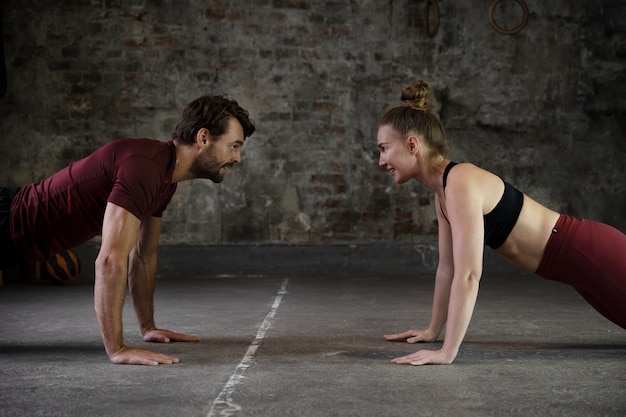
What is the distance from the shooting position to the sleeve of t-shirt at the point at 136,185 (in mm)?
3008

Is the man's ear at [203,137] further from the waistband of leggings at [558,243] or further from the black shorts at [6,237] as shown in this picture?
the waistband of leggings at [558,243]

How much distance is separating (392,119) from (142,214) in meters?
1.06

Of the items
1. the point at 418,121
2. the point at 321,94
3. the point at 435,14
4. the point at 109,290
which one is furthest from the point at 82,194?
the point at 435,14

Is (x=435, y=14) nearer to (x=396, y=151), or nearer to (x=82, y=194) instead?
(x=396, y=151)

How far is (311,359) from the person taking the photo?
126 inches

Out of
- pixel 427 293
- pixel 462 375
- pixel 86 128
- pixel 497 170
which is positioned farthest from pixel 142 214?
pixel 497 170

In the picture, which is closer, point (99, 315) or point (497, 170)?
point (99, 315)

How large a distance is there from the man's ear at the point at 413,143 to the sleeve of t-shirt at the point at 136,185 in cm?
101

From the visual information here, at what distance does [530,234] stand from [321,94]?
4.46 meters

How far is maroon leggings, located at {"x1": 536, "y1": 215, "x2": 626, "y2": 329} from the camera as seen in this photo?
3.10m

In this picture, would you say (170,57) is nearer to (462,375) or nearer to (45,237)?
(45,237)

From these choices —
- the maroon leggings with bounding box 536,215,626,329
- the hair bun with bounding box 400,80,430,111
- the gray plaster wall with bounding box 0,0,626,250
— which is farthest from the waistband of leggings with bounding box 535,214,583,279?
the gray plaster wall with bounding box 0,0,626,250

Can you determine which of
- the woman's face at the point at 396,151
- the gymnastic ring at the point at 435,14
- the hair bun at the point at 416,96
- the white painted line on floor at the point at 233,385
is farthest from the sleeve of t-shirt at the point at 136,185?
the gymnastic ring at the point at 435,14

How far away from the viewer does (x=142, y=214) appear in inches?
121
